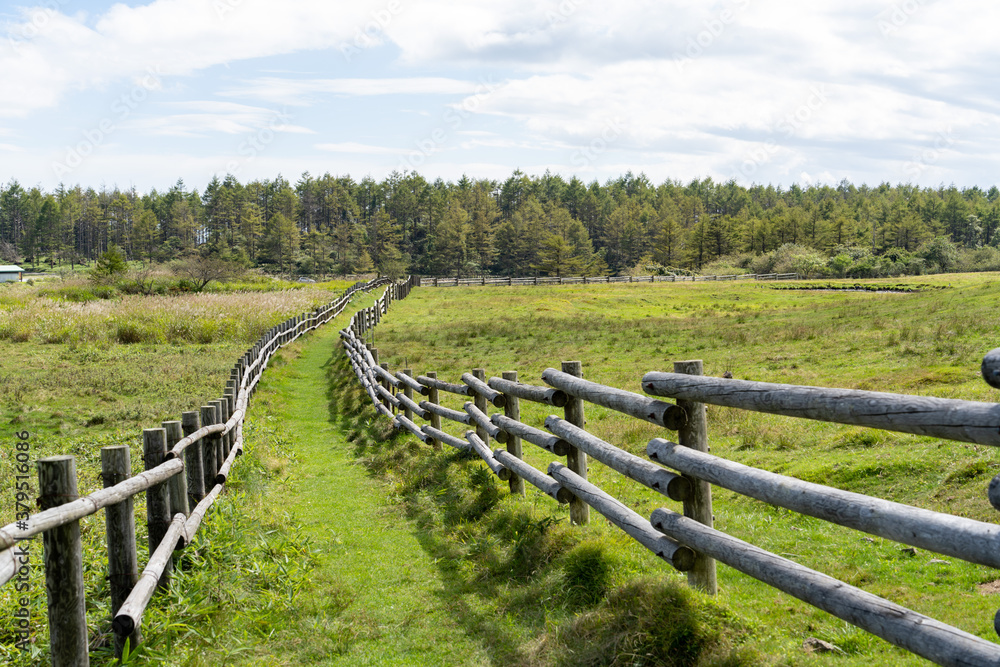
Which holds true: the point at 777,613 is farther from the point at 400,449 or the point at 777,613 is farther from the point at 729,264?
the point at 729,264

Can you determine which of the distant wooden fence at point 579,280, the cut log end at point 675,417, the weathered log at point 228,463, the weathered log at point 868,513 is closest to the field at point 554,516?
the weathered log at point 228,463

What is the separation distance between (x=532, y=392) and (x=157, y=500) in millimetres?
3331

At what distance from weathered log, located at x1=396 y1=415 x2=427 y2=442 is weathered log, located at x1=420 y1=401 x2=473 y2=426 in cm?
36

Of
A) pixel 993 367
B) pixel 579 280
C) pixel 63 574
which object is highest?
pixel 993 367

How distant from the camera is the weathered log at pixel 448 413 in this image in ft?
31.6

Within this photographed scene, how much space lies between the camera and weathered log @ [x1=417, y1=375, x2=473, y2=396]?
9.63 m

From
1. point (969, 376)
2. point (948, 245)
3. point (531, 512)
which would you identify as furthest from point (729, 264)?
point (531, 512)

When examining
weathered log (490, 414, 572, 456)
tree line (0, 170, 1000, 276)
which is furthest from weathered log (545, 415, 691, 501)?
tree line (0, 170, 1000, 276)

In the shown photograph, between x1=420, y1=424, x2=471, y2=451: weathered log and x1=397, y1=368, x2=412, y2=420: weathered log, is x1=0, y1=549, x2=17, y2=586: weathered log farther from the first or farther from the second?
x1=397, y1=368, x2=412, y2=420: weathered log

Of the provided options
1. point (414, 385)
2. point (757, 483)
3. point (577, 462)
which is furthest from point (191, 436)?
point (414, 385)

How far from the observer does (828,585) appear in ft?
10.7

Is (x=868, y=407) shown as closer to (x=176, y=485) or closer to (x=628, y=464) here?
(x=628, y=464)

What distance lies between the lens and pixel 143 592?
420cm

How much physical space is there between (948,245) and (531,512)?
87800 mm
